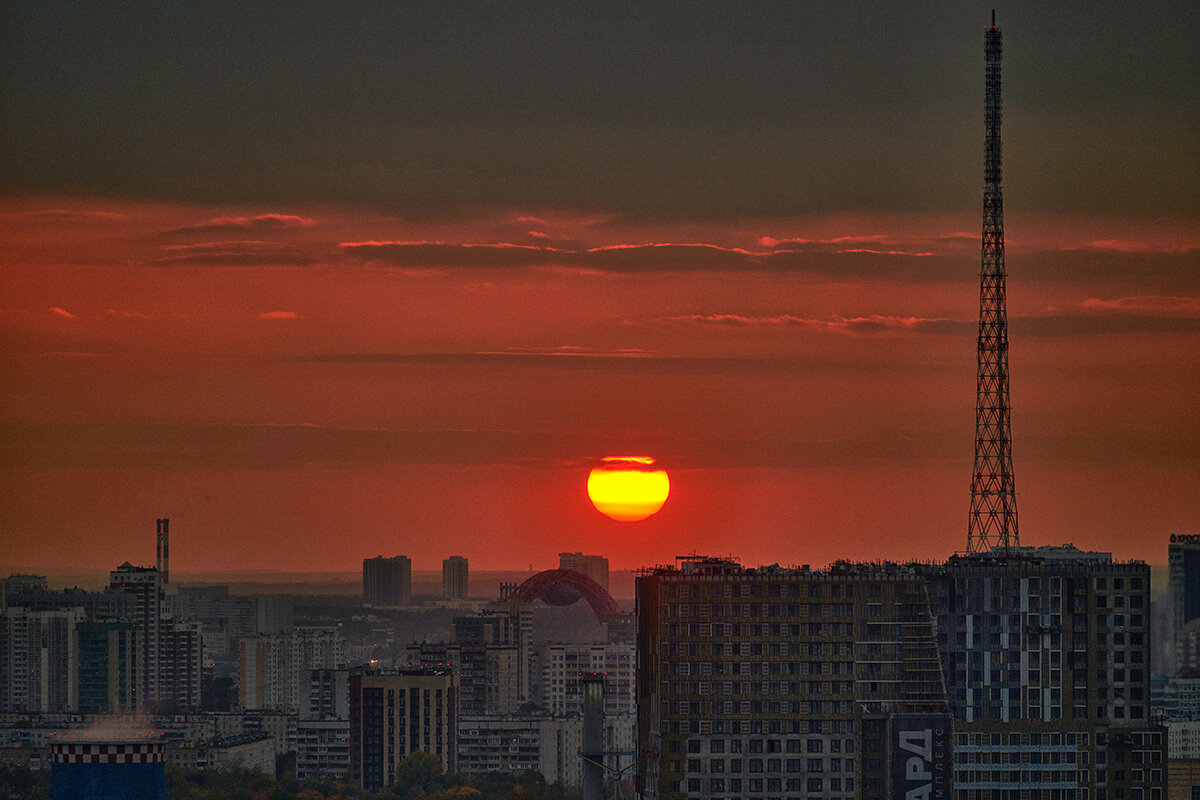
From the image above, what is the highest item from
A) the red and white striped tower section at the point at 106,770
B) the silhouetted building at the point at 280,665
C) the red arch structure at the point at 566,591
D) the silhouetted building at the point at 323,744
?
the red arch structure at the point at 566,591

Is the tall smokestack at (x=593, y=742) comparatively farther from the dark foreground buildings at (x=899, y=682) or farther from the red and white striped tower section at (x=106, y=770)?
the red and white striped tower section at (x=106, y=770)

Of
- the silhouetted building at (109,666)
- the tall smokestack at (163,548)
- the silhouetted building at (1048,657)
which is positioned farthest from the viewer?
the silhouetted building at (109,666)

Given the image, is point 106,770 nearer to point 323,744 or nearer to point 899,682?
point 899,682

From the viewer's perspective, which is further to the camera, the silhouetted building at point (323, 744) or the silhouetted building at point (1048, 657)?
the silhouetted building at point (323, 744)

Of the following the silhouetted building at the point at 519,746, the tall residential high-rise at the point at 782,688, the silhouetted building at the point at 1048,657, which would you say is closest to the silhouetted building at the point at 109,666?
the silhouetted building at the point at 519,746

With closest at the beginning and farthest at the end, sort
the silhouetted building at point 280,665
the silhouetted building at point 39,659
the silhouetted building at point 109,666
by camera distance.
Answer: the silhouetted building at point 39,659 → the silhouetted building at point 109,666 → the silhouetted building at point 280,665

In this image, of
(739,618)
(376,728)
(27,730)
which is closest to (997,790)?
(739,618)

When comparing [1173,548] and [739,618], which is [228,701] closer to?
[1173,548]

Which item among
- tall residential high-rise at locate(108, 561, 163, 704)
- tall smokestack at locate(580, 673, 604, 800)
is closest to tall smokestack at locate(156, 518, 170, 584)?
tall residential high-rise at locate(108, 561, 163, 704)
